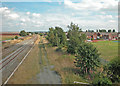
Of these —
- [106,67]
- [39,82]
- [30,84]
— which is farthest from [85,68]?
[30,84]

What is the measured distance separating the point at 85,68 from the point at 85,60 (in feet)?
4.60

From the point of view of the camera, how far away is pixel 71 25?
123 feet

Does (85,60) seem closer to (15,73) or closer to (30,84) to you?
(30,84)

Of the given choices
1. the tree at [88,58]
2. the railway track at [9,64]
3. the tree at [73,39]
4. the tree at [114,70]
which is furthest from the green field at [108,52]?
the railway track at [9,64]

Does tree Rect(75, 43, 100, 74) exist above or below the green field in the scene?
above

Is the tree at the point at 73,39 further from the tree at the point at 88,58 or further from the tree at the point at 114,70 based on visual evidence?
the tree at the point at 114,70

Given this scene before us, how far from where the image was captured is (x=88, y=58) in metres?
17.1

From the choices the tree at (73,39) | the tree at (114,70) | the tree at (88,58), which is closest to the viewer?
the tree at (114,70)

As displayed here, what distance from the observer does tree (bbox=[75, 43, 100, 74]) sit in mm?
16828

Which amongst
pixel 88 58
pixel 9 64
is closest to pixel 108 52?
pixel 88 58

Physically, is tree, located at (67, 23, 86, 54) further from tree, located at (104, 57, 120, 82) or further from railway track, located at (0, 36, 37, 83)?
tree, located at (104, 57, 120, 82)

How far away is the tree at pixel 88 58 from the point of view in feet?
55.2

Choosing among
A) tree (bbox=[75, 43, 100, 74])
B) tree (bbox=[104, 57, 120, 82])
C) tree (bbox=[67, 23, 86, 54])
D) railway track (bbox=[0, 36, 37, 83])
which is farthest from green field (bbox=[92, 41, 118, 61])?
railway track (bbox=[0, 36, 37, 83])

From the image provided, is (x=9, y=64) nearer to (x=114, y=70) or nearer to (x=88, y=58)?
(x=88, y=58)
